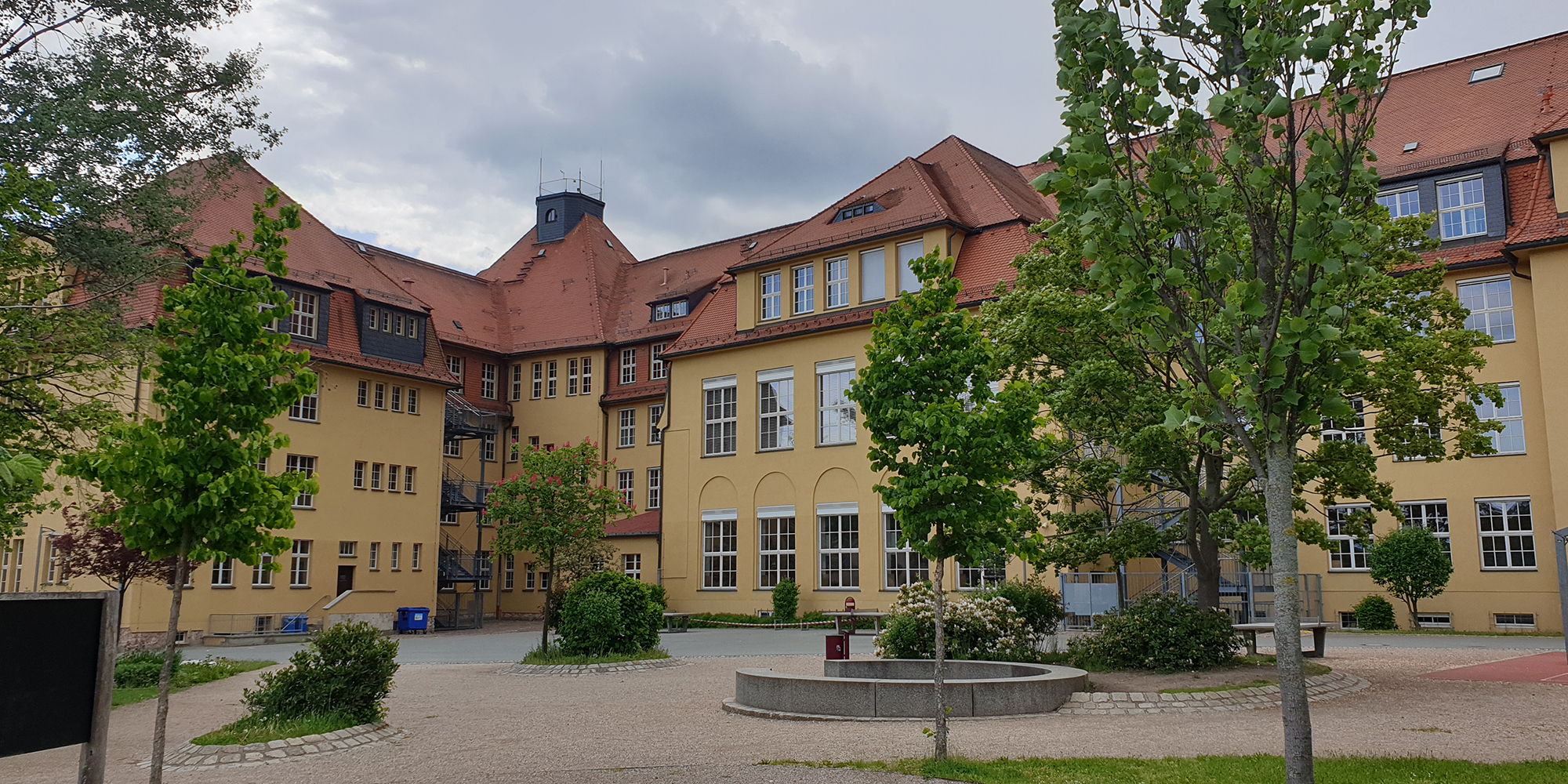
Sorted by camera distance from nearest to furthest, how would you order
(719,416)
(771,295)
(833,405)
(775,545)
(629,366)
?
1. (833,405)
2. (775,545)
3. (771,295)
4. (719,416)
5. (629,366)

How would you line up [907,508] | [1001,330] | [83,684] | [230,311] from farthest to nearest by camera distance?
[1001,330] → [907,508] → [230,311] → [83,684]

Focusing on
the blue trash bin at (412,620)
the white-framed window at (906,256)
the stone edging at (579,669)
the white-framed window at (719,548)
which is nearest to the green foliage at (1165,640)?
the stone edging at (579,669)

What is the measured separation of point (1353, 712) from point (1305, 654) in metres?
6.41

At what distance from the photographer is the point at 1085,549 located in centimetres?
1719

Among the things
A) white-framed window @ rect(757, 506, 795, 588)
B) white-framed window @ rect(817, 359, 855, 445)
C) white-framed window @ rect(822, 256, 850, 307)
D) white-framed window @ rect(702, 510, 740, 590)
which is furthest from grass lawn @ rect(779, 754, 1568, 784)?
white-framed window @ rect(702, 510, 740, 590)

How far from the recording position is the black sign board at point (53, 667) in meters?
6.66

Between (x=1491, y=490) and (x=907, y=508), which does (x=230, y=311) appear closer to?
(x=907, y=508)

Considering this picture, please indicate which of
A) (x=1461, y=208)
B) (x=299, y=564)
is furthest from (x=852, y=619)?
(x=1461, y=208)

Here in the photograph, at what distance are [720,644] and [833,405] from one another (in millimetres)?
10424

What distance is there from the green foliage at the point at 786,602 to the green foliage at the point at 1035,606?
15846 millimetres

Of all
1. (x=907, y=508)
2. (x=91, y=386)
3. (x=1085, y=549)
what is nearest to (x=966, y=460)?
(x=907, y=508)

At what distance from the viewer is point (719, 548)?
38.1 m

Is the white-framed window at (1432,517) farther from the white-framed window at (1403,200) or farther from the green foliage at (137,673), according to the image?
the green foliage at (137,673)

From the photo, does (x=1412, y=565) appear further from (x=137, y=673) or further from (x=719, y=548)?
(x=137, y=673)
